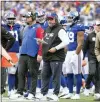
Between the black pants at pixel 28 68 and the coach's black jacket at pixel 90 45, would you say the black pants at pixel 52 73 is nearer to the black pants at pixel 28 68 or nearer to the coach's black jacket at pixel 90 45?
the black pants at pixel 28 68

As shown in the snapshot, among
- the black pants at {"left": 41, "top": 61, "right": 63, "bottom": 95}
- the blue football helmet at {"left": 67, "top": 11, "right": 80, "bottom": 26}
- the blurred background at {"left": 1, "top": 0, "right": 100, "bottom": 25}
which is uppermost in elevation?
the blurred background at {"left": 1, "top": 0, "right": 100, "bottom": 25}

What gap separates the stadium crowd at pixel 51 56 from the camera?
48.0 feet

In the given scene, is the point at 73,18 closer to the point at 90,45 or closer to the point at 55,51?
the point at 90,45

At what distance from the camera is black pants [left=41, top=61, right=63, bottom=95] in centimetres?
1456

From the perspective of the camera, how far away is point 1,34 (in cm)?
1347

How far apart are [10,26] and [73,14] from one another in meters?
1.67

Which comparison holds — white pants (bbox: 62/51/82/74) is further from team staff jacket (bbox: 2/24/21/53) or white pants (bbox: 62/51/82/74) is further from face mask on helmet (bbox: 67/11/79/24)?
team staff jacket (bbox: 2/24/21/53)

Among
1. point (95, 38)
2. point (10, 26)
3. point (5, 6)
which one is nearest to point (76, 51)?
point (95, 38)

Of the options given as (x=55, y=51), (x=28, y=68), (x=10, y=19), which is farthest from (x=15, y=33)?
(x=55, y=51)

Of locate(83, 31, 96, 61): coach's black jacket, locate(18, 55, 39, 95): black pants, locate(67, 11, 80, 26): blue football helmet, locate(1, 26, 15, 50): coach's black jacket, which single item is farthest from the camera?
locate(83, 31, 96, 61): coach's black jacket

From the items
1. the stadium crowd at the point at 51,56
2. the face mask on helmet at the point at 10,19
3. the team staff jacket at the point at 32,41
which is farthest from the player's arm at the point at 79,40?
the face mask on helmet at the point at 10,19

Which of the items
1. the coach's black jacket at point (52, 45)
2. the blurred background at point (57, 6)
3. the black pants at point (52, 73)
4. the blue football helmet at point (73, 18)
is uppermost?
the blurred background at point (57, 6)

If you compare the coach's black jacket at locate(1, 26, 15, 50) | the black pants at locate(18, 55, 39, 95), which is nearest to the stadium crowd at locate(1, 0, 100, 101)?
the black pants at locate(18, 55, 39, 95)

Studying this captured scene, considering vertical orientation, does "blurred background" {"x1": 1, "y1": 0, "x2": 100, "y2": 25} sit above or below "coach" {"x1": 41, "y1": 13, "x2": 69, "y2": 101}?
above
